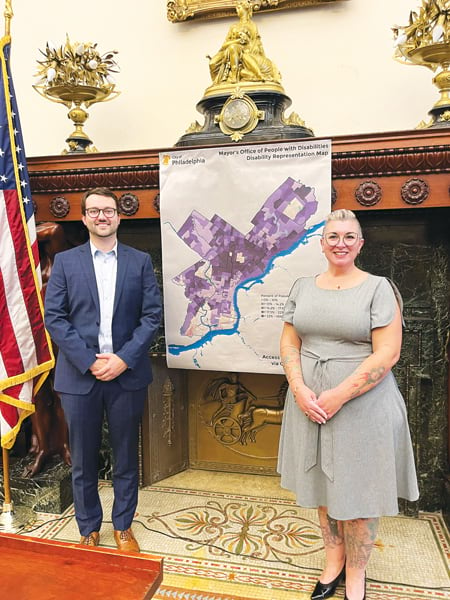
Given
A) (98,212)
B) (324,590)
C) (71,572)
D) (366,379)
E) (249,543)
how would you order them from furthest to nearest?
1. (249,543)
2. (98,212)
3. (324,590)
4. (366,379)
5. (71,572)

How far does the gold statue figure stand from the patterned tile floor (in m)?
2.13

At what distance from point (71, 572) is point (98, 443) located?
2.90 feet

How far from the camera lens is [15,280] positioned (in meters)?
2.34

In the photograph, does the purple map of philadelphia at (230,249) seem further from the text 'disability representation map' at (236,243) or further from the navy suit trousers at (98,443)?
the navy suit trousers at (98,443)

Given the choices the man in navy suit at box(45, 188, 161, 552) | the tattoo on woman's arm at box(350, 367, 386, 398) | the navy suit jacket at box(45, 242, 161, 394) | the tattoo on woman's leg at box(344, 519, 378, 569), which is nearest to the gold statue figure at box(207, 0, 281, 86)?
the man in navy suit at box(45, 188, 161, 552)

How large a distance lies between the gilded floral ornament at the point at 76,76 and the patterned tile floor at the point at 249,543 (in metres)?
1.96

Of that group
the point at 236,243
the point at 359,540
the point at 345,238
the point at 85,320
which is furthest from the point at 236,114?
the point at 359,540

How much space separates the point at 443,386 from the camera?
248 cm

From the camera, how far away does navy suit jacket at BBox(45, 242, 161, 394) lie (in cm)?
A: 202

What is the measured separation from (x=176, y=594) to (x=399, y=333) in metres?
1.30

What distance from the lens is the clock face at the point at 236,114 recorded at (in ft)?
7.79

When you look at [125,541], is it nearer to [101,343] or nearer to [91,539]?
[91,539]


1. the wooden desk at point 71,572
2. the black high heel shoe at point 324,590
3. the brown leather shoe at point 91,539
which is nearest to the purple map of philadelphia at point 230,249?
the brown leather shoe at point 91,539

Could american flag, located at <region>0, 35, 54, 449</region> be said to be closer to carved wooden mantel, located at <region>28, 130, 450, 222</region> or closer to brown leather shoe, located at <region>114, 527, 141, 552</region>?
carved wooden mantel, located at <region>28, 130, 450, 222</region>
